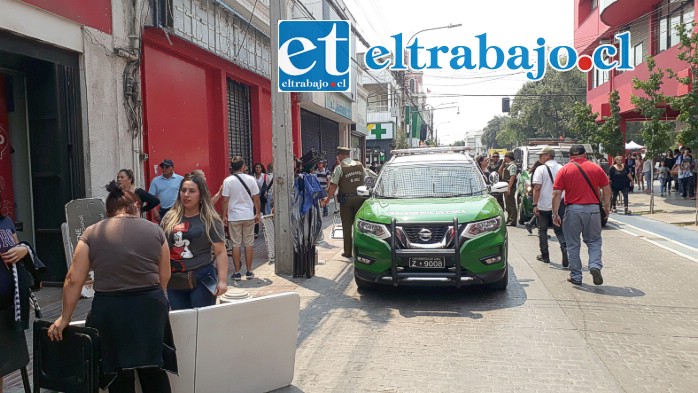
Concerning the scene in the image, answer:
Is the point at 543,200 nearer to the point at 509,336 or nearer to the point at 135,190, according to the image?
the point at 509,336

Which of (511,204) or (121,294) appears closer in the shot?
(121,294)

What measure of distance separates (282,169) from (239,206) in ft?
2.89

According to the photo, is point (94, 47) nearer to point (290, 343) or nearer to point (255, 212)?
point (255, 212)

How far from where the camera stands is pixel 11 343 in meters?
3.76

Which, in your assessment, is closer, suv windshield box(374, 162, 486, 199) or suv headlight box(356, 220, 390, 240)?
suv headlight box(356, 220, 390, 240)

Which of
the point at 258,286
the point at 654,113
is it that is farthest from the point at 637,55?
the point at 258,286

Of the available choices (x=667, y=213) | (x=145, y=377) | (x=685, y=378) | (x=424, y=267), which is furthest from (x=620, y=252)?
(x=145, y=377)

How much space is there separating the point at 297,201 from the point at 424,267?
8.45 feet

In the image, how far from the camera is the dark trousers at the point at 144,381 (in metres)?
3.48

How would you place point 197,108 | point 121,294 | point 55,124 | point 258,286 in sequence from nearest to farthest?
point 121,294, point 55,124, point 258,286, point 197,108

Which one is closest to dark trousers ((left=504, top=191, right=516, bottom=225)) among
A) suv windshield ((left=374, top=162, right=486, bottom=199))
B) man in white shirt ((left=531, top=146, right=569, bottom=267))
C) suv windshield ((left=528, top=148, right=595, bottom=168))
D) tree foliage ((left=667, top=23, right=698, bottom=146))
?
suv windshield ((left=528, top=148, right=595, bottom=168))

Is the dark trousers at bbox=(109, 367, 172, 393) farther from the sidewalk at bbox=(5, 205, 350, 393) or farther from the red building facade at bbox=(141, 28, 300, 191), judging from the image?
the red building facade at bbox=(141, 28, 300, 191)

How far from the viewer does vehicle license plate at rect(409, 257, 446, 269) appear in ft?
22.1

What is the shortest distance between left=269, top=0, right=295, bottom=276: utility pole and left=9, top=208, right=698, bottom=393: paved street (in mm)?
424
